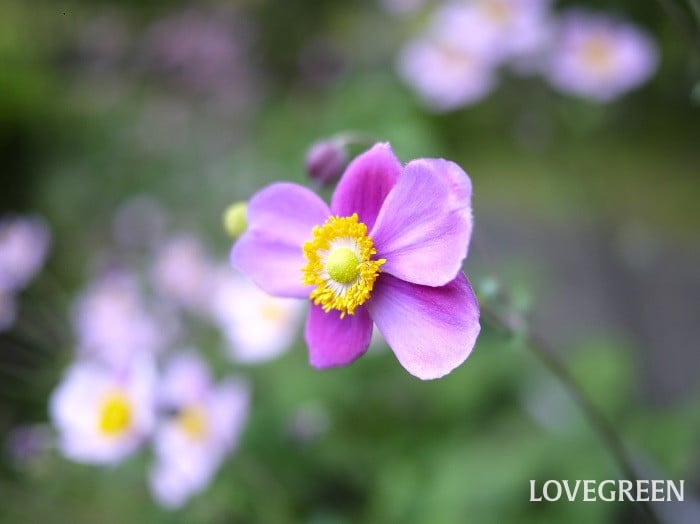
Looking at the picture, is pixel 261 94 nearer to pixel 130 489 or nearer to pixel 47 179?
pixel 47 179

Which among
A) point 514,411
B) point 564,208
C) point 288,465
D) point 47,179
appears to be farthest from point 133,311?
point 47,179

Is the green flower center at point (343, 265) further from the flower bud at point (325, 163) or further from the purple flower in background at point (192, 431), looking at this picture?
the purple flower in background at point (192, 431)

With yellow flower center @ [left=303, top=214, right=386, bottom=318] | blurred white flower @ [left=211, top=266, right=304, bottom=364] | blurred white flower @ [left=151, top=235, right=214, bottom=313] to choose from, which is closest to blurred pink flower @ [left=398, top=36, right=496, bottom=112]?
blurred white flower @ [left=211, top=266, right=304, bottom=364]

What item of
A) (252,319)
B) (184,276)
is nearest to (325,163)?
(252,319)

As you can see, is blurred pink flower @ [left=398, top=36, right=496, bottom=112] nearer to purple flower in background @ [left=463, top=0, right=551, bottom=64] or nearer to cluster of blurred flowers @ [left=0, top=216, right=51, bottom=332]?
purple flower in background @ [left=463, top=0, right=551, bottom=64]

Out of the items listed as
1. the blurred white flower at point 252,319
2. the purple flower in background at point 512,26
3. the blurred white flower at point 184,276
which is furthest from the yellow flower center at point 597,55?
the blurred white flower at point 184,276
